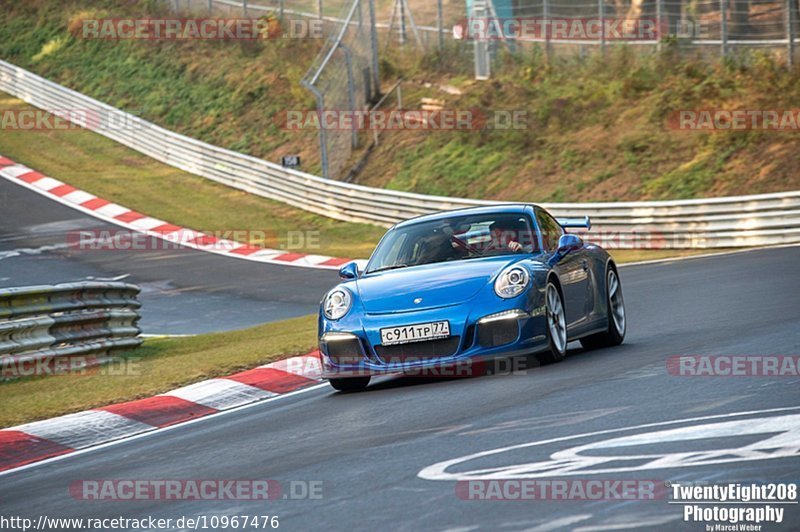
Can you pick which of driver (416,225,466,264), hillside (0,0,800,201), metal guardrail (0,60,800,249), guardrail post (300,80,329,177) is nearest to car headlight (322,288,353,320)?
driver (416,225,466,264)

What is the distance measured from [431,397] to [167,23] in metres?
40.1

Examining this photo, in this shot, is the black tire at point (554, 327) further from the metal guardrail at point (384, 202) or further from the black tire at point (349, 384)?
the metal guardrail at point (384, 202)

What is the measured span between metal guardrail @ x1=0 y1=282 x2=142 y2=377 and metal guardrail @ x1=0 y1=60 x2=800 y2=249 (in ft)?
41.0

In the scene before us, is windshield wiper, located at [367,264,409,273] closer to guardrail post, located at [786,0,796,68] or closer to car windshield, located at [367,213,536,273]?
car windshield, located at [367,213,536,273]

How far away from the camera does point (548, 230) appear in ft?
37.6

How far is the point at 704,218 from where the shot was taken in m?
24.5

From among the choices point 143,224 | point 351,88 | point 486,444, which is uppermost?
point 351,88

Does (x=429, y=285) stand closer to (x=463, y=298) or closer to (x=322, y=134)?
(x=463, y=298)

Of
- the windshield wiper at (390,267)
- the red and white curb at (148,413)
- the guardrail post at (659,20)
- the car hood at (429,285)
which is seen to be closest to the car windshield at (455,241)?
the windshield wiper at (390,267)

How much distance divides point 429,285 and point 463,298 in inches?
12.7

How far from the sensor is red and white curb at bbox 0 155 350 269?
2670cm

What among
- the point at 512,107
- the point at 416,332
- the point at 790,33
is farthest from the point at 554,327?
the point at 512,107

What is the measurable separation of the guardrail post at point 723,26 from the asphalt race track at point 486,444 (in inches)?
740

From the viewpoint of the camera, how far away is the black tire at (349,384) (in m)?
10.5
